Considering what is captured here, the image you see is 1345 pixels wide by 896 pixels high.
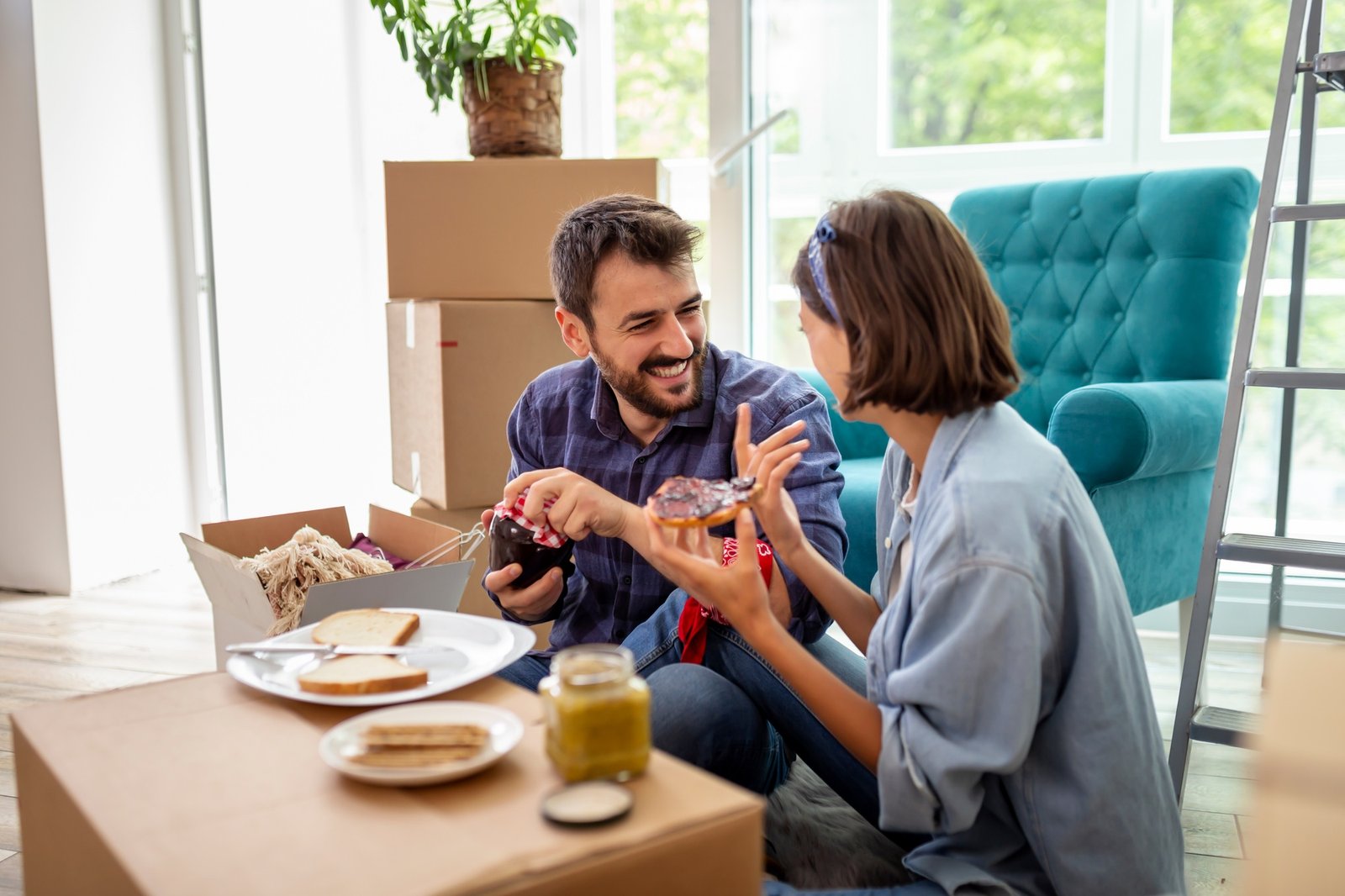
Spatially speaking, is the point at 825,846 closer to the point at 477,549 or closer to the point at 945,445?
the point at 945,445

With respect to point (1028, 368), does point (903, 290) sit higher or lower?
higher

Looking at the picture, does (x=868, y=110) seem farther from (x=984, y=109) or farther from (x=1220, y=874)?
(x=1220, y=874)

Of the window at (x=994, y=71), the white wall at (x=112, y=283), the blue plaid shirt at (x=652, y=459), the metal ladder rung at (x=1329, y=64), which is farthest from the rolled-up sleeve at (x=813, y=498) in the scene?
the white wall at (x=112, y=283)

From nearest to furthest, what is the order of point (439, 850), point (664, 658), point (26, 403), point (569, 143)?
point (439, 850) → point (664, 658) → point (26, 403) → point (569, 143)

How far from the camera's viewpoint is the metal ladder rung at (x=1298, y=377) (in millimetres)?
1629

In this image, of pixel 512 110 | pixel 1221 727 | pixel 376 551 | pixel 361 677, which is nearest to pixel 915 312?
pixel 361 677

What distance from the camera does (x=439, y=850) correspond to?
750mm

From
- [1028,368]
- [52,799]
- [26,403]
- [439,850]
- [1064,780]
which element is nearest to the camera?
[439,850]

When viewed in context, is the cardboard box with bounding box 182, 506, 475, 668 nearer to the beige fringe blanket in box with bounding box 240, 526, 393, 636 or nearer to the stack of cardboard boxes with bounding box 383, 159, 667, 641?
the beige fringe blanket in box with bounding box 240, 526, 393, 636

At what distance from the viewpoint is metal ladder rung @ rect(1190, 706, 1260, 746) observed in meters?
1.64

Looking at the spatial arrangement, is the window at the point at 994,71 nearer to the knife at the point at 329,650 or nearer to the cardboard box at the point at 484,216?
the cardboard box at the point at 484,216

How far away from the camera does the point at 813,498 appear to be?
1.53 meters

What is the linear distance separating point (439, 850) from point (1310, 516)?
2.66 meters

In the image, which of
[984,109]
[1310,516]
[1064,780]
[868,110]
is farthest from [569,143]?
[1064,780]
